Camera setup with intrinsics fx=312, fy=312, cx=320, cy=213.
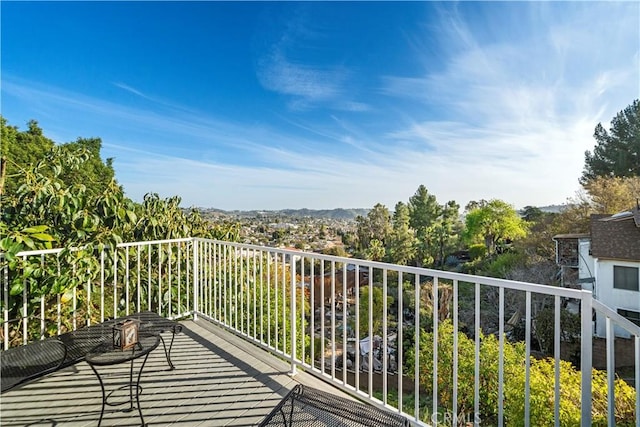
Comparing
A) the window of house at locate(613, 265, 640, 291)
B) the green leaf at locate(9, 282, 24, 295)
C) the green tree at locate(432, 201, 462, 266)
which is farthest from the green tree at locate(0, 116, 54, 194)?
the green tree at locate(432, 201, 462, 266)

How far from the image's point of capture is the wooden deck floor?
198 centimetres

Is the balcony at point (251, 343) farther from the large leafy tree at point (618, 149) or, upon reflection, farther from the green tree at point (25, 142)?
the large leafy tree at point (618, 149)

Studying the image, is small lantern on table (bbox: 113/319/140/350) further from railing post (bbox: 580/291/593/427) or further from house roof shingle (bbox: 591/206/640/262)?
house roof shingle (bbox: 591/206/640/262)

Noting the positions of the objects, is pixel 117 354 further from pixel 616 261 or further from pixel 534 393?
pixel 616 261

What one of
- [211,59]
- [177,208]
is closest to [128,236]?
[177,208]

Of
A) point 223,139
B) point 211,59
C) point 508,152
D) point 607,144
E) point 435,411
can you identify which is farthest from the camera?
point 607,144

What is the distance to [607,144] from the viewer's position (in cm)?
2112

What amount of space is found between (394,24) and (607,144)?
68.4ft

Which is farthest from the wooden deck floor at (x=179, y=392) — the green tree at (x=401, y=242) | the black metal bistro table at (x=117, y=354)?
the green tree at (x=401, y=242)

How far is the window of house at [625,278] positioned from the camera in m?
12.2

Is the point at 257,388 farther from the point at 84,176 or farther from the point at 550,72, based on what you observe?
the point at 550,72

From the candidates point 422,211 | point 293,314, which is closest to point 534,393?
point 293,314

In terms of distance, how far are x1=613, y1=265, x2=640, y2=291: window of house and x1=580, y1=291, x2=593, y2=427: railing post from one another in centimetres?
1554

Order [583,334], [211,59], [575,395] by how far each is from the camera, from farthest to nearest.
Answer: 1. [211,59]
2. [575,395]
3. [583,334]
